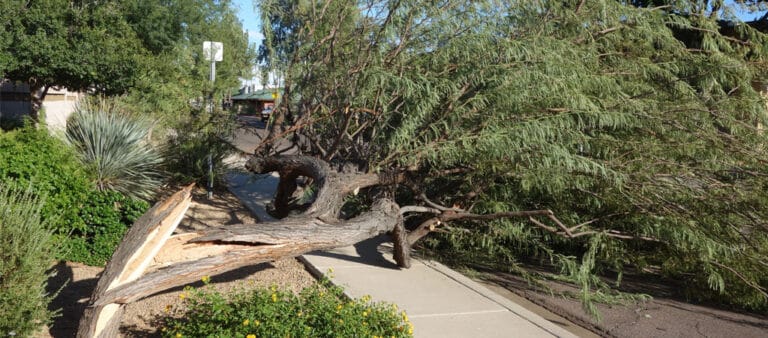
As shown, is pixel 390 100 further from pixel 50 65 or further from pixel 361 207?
pixel 50 65

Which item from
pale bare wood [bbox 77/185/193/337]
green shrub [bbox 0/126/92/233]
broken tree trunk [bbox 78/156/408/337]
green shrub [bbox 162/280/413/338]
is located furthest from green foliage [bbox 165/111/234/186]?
green shrub [bbox 162/280/413/338]

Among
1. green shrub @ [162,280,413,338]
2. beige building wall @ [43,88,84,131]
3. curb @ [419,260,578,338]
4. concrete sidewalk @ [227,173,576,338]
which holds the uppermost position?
beige building wall @ [43,88,84,131]

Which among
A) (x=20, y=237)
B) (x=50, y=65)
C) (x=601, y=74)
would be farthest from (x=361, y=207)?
(x=50, y=65)

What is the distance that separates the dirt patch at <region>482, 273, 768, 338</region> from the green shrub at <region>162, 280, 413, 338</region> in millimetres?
2472

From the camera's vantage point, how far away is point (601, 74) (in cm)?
834

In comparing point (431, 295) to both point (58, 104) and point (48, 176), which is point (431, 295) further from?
point (58, 104)

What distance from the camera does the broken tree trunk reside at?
15.3 feet

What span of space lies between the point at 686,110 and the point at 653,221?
4.78ft

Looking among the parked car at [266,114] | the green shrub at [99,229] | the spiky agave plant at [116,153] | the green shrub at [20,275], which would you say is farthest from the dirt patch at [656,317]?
the spiky agave plant at [116,153]

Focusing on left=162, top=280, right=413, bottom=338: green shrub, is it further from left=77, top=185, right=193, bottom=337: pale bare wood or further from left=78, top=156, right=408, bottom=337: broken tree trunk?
left=77, top=185, right=193, bottom=337: pale bare wood

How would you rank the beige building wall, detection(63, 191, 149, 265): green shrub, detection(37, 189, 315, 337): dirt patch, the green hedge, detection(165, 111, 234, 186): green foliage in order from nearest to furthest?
detection(37, 189, 315, 337): dirt patch, the green hedge, detection(63, 191, 149, 265): green shrub, detection(165, 111, 234, 186): green foliage, the beige building wall

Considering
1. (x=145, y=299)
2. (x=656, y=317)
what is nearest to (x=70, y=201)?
(x=145, y=299)

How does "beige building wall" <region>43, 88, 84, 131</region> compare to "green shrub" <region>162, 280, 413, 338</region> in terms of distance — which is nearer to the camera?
"green shrub" <region>162, 280, 413, 338</region>

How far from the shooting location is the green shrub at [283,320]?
14.9 ft
